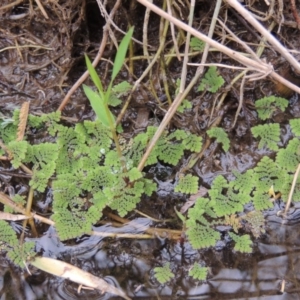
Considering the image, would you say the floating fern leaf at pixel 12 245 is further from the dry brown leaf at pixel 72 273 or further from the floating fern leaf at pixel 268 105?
the floating fern leaf at pixel 268 105

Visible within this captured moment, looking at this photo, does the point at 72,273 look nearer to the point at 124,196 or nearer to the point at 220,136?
the point at 124,196

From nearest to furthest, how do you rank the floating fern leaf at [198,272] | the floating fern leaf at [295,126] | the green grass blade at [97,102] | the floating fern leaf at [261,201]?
the green grass blade at [97,102] → the floating fern leaf at [198,272] → the floating fern leaf at [261,201] → the floating fern leaf at [295,126]

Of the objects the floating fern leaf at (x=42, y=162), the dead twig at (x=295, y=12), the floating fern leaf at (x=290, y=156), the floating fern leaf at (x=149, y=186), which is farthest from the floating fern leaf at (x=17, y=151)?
the dead twig at (x=295, y=12)

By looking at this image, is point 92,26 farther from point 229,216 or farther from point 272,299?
point 272,299

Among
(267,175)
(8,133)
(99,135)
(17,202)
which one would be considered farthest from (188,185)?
(8,133)

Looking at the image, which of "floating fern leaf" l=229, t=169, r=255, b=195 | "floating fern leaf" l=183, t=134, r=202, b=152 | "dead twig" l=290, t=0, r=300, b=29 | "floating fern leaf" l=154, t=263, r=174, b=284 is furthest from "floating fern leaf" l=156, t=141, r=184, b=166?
"dead twig" l=290, t=0, r=300, b=29

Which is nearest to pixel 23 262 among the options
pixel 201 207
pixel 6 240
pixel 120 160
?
pixel 6 240
